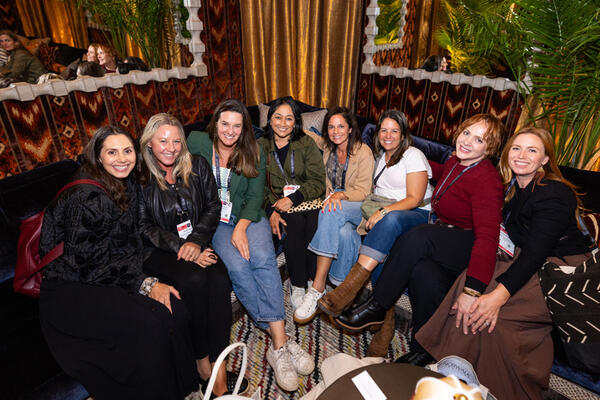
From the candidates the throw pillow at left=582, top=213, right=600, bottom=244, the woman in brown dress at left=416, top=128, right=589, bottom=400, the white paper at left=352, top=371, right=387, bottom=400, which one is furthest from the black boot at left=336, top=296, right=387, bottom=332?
the throw pillow at left=582, top=213, right=600, bottom=244

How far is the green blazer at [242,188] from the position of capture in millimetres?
2037

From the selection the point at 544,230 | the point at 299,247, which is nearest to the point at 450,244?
the point at 544,230

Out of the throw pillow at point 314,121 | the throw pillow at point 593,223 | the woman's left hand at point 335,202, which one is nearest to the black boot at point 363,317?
the woman's left hand at point 335,202

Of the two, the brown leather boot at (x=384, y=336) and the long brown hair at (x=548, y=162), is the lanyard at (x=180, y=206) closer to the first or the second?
the brown leather boot at (x=384, y=336)

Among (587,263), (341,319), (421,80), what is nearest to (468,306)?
(587,263)

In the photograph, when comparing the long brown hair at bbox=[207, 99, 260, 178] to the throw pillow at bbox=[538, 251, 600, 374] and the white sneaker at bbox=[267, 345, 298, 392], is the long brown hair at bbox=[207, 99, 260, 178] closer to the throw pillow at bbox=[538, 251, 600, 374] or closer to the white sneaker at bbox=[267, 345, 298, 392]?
the white sneaker at bbox=[267, 345, 298, 392]

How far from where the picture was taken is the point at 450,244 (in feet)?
5.62

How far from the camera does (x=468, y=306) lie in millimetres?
1473

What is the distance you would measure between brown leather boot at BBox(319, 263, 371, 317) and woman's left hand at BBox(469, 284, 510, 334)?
0.56 metres

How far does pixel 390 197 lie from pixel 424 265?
1.76 feet

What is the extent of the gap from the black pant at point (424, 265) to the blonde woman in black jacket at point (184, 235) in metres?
0.88

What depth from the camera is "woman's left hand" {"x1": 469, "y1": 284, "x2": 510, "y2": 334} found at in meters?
1.43

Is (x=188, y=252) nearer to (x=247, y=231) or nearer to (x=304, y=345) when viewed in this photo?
(x=247, y=231)

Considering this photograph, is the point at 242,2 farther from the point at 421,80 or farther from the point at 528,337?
the point at 528,337
